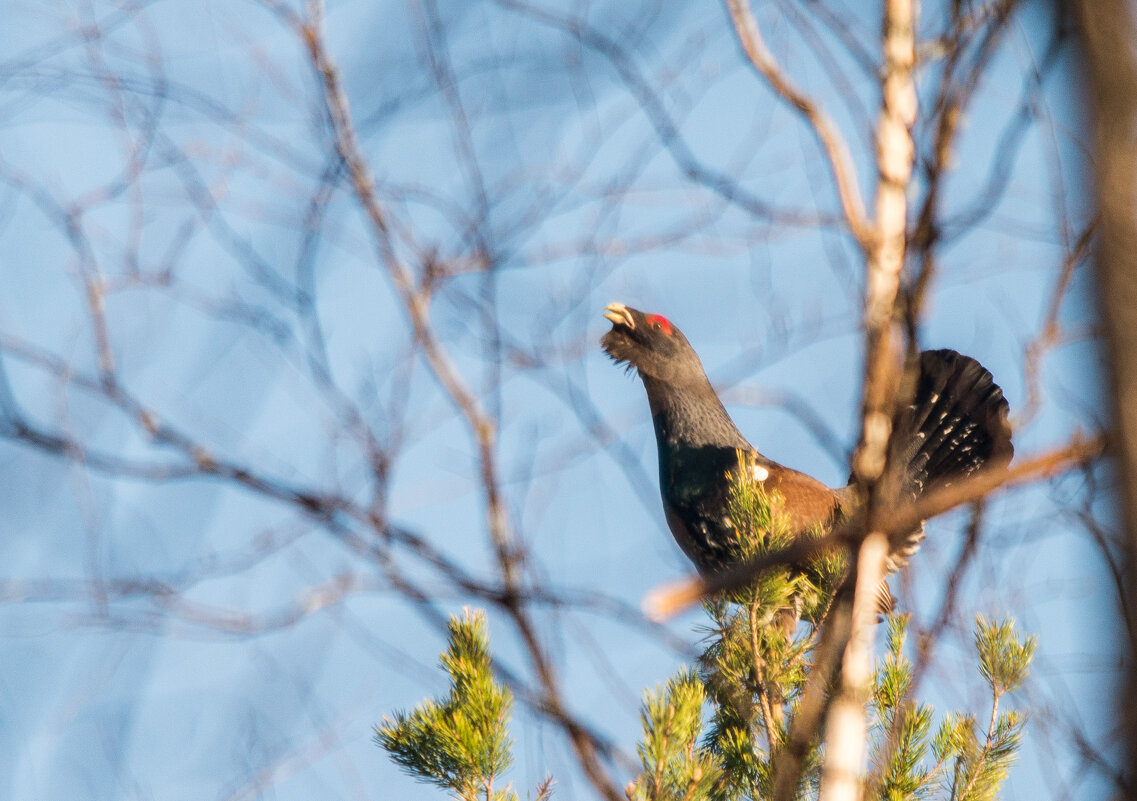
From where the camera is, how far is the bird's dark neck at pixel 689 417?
4414mm

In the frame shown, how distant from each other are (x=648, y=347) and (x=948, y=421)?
1.36m

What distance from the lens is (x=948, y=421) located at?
4445mm

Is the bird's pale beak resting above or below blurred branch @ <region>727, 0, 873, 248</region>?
above

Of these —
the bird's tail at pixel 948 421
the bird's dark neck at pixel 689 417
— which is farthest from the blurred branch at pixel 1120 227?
the bird's tail at pixel 948 421

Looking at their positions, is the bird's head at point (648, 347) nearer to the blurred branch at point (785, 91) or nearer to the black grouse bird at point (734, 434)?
the black grouse bird at point (734, 434)

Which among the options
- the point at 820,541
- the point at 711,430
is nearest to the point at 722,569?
the point at 711,430

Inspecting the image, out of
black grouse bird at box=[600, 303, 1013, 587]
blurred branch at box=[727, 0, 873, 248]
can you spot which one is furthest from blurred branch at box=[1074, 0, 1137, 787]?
black grouse bird at box=[600, 303, 1013, 587]

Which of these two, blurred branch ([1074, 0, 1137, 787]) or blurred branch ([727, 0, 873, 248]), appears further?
blurred branch ([727, 0, 873, 248])

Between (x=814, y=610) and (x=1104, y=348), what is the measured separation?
2071 mm

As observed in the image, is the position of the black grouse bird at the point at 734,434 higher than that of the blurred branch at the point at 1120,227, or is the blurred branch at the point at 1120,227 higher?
the black grouse bird at the point at 734,434

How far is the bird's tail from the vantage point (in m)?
4.38

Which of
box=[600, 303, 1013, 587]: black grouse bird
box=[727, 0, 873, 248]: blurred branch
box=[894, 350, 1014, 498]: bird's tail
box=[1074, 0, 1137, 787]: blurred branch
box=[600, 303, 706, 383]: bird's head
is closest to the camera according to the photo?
box=[1074, 0, 1137, 787]: blurred branch

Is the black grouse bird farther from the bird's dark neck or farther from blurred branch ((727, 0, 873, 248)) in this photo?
blurred branch ((727, 0, 873, 248))

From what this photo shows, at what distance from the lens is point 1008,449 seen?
13.2ft
